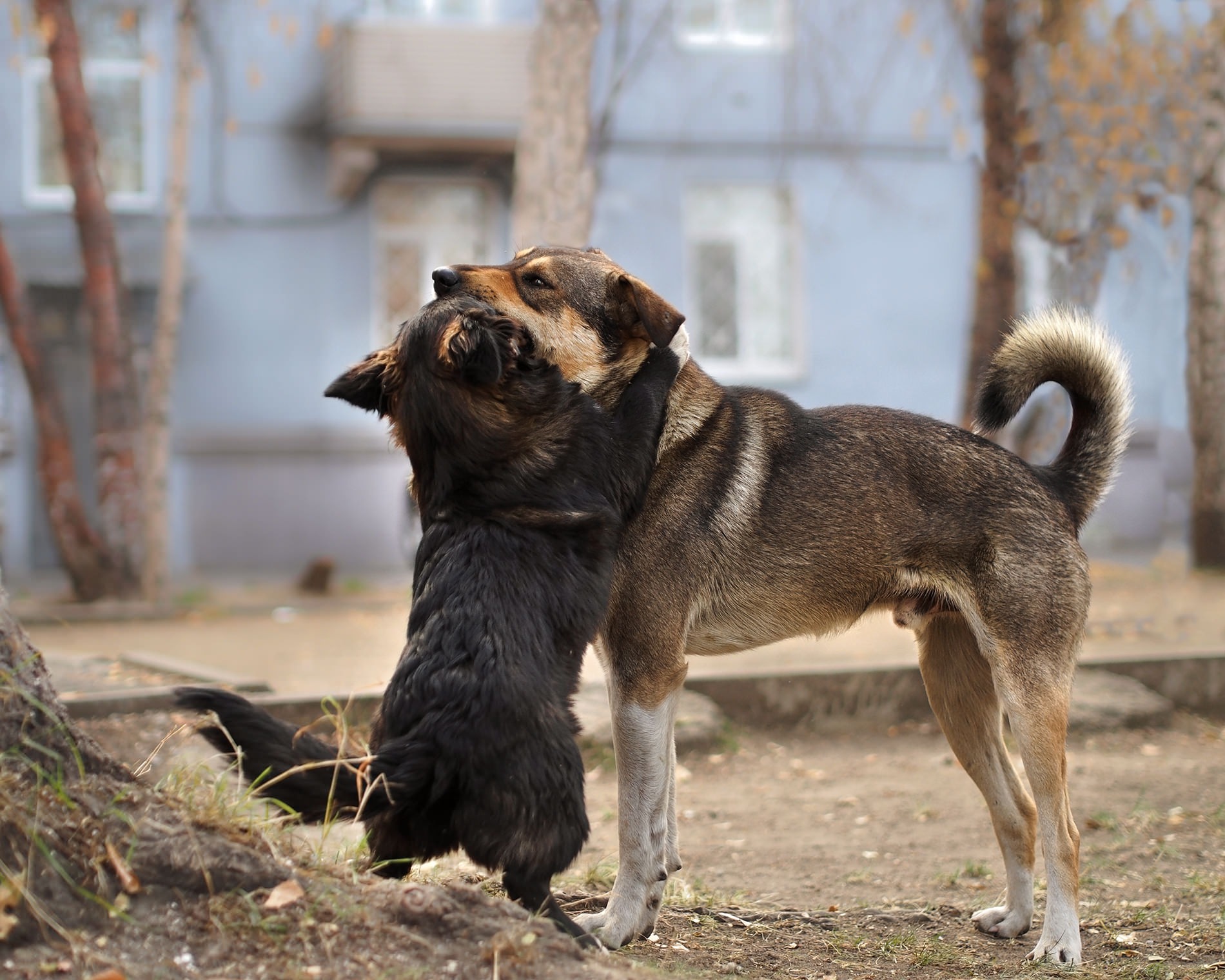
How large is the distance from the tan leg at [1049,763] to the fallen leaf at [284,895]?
202 cm

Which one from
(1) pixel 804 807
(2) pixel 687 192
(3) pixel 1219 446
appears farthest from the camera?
(2) pixel 687 192

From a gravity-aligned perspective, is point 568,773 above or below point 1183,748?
above

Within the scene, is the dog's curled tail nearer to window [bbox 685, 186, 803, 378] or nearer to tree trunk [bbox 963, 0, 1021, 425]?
tree trunk [bbox 963, 0, 1021, 425]

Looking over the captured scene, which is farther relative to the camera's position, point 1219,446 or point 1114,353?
point 1219,446

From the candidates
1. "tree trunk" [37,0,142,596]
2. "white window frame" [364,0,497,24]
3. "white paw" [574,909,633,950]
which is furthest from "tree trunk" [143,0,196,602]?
"white paw" [574,909,633,950]

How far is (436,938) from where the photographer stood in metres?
2.41

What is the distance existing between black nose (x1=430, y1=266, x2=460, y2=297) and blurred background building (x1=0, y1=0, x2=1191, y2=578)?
1253 centimetres

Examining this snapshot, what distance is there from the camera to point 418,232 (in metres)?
16.5

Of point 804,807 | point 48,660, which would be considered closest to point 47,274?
point 48,660

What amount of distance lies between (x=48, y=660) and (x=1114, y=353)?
18.8ft

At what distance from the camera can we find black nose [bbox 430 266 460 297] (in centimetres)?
338

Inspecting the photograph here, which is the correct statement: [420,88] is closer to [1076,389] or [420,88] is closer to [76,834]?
[1076,389]

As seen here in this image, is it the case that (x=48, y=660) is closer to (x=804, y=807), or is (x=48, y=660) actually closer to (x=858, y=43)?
(x=804, y=807)

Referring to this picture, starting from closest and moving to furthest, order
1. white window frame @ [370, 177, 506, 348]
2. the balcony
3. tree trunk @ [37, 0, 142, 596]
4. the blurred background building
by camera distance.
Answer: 1. tree trunk @ [37, 0, 142, 596]
2. the balcony
3. the blurred background building
4. white window frame @ [370, 177, 506, 348]
